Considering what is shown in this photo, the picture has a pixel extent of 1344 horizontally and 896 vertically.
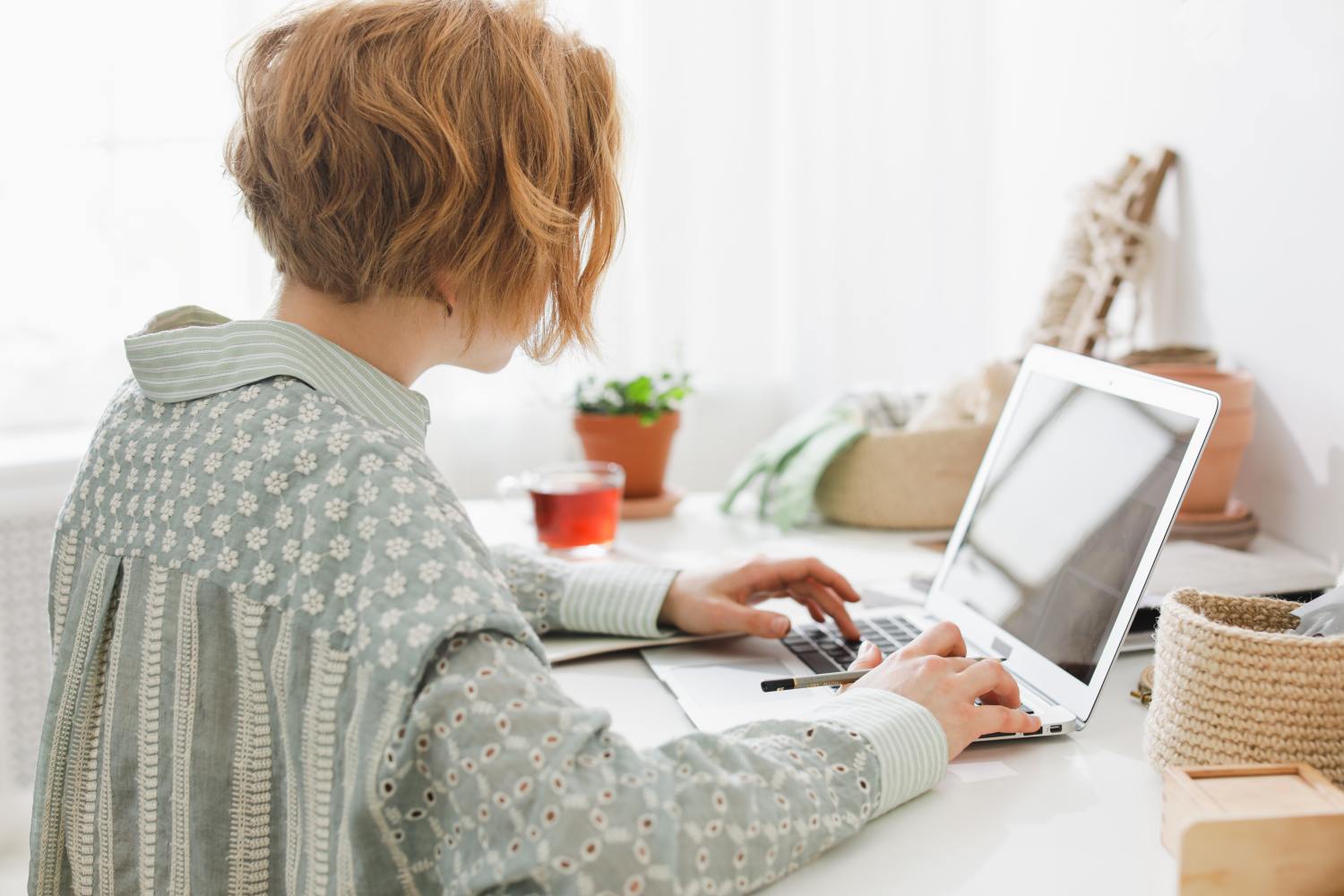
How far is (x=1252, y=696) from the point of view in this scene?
0.66m

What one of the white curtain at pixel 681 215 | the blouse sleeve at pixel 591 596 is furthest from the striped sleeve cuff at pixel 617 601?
the white curtain at pixel 681 215

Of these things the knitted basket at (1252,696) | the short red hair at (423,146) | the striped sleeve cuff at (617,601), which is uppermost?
the short red hair at (423,146)

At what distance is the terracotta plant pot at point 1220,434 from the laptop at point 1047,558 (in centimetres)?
27

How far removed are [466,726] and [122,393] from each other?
0.40 m

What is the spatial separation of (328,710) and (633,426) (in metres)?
0.91

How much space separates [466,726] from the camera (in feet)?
1.84

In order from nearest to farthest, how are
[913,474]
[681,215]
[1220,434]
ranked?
[1220,434] → [913,474] → [681,215]

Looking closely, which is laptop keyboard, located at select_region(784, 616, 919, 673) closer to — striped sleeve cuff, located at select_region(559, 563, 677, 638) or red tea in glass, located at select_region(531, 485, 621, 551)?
striped sleeve cuff, located at select_region(559, 563, 677, 638)

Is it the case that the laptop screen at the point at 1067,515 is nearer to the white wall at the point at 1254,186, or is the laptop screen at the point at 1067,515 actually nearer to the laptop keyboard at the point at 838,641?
the laptop keyboard at the point at 838,641

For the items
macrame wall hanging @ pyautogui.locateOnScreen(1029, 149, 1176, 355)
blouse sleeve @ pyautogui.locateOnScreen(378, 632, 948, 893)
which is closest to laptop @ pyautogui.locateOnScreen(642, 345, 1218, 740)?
blouse sleeve @ pyautogui.locateOnScreen(378, 632, 948, 893)

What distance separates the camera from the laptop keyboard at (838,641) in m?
0.94

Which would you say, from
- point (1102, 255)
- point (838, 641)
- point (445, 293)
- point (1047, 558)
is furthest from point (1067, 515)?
point (1102, 255)

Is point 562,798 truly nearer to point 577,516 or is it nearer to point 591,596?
point 591,596

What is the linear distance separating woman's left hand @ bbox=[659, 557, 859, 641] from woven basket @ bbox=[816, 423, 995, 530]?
0.36 meters
